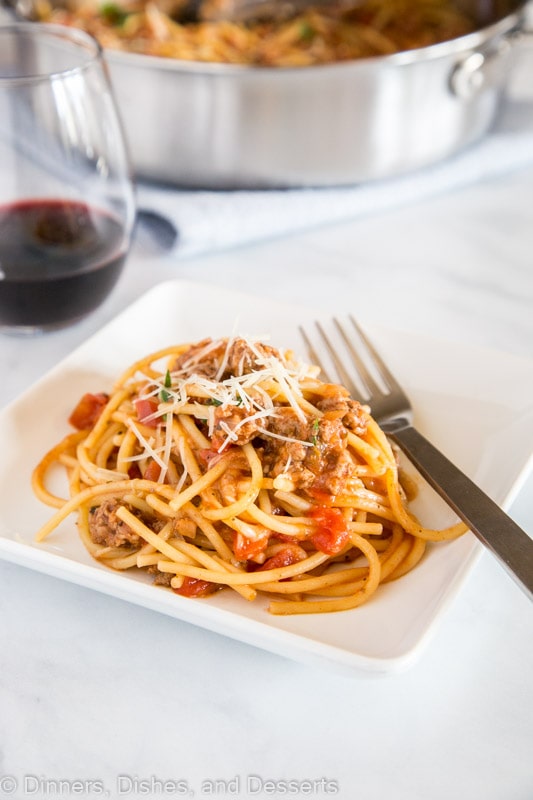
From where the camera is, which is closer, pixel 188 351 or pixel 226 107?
pixel 188 351

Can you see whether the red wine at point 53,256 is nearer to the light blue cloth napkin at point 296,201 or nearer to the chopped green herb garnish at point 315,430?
the light blue cloth napkin at point 296,201

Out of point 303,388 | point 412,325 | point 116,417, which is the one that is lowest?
point 412,325

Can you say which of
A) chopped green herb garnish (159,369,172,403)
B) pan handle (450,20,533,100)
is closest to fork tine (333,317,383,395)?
chopped green herb garnish (159,369,172,403)

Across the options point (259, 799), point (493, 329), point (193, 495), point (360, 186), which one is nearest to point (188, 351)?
point (193, 495)

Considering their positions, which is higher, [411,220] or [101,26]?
[101,26]

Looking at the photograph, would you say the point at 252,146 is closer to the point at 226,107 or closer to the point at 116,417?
the point at 226,107
